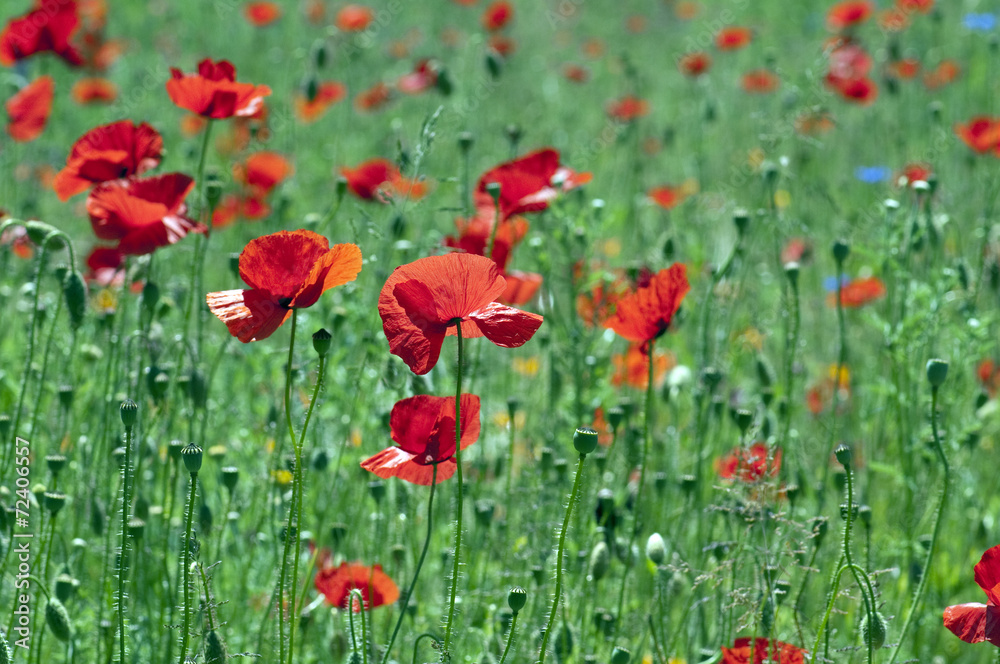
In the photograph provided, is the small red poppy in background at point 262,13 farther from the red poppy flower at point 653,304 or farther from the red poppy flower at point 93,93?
the red poppy flower at point 653,304

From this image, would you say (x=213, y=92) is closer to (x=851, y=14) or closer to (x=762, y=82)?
(x=762, y=82)

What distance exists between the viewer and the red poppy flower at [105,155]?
6.66ft

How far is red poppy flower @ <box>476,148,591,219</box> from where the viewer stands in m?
2.12

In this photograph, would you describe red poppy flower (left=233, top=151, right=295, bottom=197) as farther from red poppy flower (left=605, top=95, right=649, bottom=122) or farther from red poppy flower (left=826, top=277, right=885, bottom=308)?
red poppy flower (left=826, top=277, right=885, bottom=308)

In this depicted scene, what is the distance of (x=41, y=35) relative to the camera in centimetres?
291

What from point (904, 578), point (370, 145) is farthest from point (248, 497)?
point (370, 145)

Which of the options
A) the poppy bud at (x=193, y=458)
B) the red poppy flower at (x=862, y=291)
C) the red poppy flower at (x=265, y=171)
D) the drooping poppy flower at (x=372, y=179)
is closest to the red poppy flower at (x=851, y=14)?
the red poppy flower at (x=862, y=291)

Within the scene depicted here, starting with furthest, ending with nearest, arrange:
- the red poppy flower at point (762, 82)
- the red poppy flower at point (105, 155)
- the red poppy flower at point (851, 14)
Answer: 1. the red poppy flower at point (762, 82)
2. the red poppy flower at point (851, 14)
3. the red poppy flower at point (105, 155)

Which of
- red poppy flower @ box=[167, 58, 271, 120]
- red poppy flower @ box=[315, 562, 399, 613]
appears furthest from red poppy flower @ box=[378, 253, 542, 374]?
red poppy flower @ box=[167, 58, 271, 120]

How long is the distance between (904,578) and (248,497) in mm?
1610

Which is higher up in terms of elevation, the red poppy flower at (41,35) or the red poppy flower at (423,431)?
the red poppy flower at (41,35)

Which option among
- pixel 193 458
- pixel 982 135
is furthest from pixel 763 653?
pixel 982 135

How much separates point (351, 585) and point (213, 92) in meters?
1.01

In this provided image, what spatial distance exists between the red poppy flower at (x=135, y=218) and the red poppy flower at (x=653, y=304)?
0.80 metres
